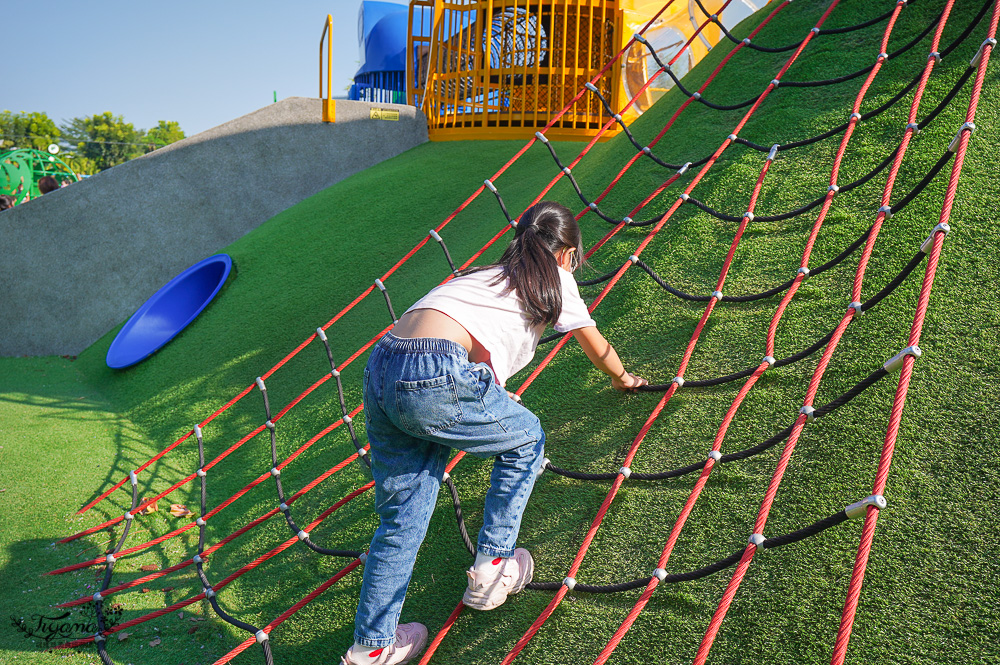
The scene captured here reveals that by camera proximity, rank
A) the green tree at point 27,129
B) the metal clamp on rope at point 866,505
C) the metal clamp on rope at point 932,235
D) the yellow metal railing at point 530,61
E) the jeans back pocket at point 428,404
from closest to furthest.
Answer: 1. the metal clamp on rope at point 866,505
2. the jeans back pocket at point 428,404
3. the metal clamp on rope at point 932,235
4. the yellow metal railing at point 530,61
5. the green tree at point 27,129

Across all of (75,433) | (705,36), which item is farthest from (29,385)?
→ (705,36)

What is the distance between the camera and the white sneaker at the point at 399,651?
67.2 inches

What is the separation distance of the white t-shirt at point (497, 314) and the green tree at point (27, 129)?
4636 cm

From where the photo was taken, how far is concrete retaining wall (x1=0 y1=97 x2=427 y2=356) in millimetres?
5574

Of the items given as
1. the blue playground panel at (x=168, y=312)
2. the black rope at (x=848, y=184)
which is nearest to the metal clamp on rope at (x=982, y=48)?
the black rope at (x=848, y=184)

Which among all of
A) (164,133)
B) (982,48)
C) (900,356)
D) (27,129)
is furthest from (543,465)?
(164,133)

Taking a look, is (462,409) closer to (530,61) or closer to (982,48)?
(982,48)

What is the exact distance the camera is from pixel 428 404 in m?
1.53

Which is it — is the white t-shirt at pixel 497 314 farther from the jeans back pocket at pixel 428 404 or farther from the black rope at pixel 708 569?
the black rope at pixel 708 569

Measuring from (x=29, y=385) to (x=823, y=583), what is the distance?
5.08m

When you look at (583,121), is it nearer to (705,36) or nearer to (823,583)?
(705,36)

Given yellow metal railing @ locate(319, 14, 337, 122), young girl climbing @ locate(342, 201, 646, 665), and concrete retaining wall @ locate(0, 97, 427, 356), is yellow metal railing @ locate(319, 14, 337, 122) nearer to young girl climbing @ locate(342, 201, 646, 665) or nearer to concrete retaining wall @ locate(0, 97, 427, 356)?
concrete retaining wall @ locate(0, 97, 427, 356)

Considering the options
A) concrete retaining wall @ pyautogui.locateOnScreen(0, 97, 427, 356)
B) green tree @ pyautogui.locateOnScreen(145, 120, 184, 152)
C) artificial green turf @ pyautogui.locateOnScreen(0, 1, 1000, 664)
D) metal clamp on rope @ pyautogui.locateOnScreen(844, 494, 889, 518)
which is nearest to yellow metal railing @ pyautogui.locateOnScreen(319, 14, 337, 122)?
concrete retaining wall @ pyautogui.locateOnScreen(0, 97, 427, 356)

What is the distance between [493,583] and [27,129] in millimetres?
50575
